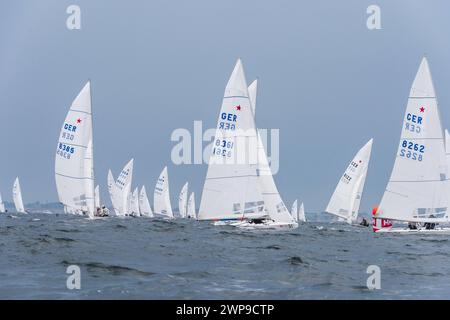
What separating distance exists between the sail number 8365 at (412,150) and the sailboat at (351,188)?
71.1ft

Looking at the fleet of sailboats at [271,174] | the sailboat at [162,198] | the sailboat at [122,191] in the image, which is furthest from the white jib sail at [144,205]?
the fleet of sailboats at [271,174]

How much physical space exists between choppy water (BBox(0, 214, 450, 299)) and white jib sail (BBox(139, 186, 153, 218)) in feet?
260

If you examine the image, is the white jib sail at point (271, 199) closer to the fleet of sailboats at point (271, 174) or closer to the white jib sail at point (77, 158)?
the fleet of sailboats at point (271, 174)

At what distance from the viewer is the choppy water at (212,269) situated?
1399 centimetres

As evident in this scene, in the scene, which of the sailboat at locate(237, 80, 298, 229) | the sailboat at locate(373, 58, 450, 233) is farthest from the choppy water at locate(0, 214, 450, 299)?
the sailboat at locate(237, 80, 298, 229)

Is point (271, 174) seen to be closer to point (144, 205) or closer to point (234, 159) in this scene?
point (234, 159)

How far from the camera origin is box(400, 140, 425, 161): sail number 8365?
35.2 meters

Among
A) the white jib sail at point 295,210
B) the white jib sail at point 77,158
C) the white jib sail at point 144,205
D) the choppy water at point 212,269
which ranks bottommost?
the white jib sail at point 295,210

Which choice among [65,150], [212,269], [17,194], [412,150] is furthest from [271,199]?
[17,194]

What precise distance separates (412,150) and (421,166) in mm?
995

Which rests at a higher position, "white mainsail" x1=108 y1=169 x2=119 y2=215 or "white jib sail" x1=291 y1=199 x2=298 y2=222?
"white mainsail" x1=108 y1=169 x2=119 y2=215

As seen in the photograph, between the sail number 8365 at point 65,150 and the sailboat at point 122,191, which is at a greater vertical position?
the sail number 8365 at point 65,150

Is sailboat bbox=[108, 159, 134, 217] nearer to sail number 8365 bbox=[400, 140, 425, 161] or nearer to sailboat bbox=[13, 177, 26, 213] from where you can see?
sailboat bbox=[13, 177, 26, 213]

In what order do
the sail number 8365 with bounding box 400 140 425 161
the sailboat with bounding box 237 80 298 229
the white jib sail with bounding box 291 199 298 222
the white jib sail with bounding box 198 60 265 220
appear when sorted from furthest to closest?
the white jib sail with bounding box 291 199 298 222 < the sailboat with bounding box 237 80 298 229 < the white jib sail with bounding box 198 60 265 220 < the sail number 8365 with bounding box 400 140 425 161
